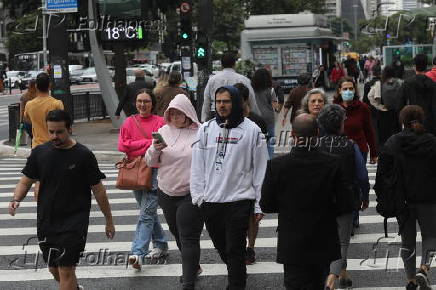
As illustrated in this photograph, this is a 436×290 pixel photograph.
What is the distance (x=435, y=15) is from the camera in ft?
103

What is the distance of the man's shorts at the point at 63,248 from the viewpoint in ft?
22.8

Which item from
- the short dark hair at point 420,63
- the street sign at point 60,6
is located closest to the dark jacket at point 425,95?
the short dark hair at point 420,63

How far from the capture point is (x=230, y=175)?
7.34 m

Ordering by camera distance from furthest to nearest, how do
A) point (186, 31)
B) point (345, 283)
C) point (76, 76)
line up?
1. point (76, 76)
2. point (186, 31)
3. point (345, 283)

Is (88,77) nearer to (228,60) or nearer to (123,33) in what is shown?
(123,33)

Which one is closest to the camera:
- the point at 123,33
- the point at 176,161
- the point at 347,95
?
the point at 176,161

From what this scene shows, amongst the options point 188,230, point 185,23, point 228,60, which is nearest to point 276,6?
point 185,23

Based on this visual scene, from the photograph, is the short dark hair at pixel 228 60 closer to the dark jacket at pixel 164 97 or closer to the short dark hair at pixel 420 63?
the dark jacket at pixel 164 97

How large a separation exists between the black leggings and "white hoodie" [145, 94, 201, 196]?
0.11 metres

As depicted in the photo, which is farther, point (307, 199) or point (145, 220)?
point (145, 220)

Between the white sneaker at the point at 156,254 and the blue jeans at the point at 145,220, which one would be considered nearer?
the blue jeans at the point at 145,220

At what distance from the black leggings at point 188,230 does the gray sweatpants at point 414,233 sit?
1.71 meters

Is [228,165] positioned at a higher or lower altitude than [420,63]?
lower

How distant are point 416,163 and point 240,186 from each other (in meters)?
1.48
